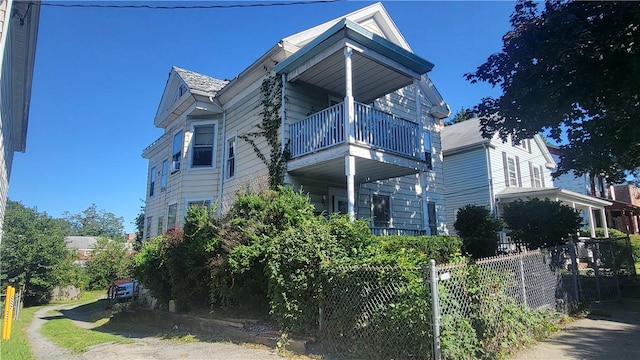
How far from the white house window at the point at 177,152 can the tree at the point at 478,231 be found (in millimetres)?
11791

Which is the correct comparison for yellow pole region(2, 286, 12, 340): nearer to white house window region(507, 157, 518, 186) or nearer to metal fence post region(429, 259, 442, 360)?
metal fence post region(429, 259, 442, 360)

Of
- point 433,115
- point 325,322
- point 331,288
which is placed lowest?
point 325,322

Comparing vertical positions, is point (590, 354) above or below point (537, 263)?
below

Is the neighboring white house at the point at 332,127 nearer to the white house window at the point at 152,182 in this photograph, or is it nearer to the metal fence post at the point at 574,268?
the white house window at the point at 152,182

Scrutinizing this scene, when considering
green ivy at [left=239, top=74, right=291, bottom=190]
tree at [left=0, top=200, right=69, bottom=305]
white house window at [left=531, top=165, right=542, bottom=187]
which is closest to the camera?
green ivy at [left=239, top=74, right=291, bottom=190]

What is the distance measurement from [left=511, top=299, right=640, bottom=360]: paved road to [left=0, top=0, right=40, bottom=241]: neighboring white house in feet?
29.4

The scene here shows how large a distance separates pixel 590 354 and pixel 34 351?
441 inches

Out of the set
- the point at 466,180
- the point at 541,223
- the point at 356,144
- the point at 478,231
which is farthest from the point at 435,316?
the point at 466,180

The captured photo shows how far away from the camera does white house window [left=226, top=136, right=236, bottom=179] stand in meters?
14.9

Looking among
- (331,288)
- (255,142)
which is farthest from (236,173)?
(331,288)

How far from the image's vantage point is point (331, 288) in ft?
21.3

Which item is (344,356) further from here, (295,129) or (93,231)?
(93,231)

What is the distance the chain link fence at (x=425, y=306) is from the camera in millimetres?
4969

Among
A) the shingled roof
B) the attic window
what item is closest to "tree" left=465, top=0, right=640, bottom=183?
the shingled roof
